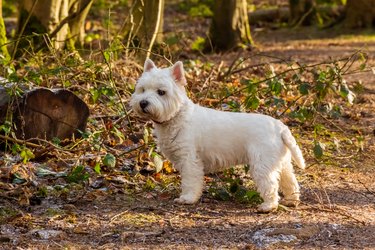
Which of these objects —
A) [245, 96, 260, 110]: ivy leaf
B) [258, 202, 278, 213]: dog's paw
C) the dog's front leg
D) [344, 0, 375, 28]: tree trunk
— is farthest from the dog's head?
[344, 0, 375, 28]: tree trunk

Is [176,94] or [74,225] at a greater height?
[176,94]

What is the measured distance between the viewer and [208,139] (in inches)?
282

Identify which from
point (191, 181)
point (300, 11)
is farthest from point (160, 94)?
point (300, 11)

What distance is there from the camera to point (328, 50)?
Result: 18.5 metres

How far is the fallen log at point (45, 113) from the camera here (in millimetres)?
8070

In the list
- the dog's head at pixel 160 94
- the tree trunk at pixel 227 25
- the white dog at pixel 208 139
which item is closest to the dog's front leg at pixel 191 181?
the white dog at pixel 208 139

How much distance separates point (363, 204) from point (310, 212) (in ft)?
2.31

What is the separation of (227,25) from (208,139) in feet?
37.0

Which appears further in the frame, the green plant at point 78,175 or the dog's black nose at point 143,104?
the green plant at point 78,175

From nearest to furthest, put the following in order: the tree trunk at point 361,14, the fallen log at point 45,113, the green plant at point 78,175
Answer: the green plant at point 78,175 < the fallen log at point 45,113 < the tree trunk at point 361,14

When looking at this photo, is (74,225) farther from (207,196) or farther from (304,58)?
(304,58)

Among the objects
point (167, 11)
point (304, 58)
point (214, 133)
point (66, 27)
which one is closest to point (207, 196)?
point (214, 133)

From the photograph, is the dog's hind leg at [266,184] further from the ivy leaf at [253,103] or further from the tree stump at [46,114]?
the tree stump at [46,114]

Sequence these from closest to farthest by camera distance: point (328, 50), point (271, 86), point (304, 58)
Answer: point (271, 86)
point (304, 58)
point (328, 50)
